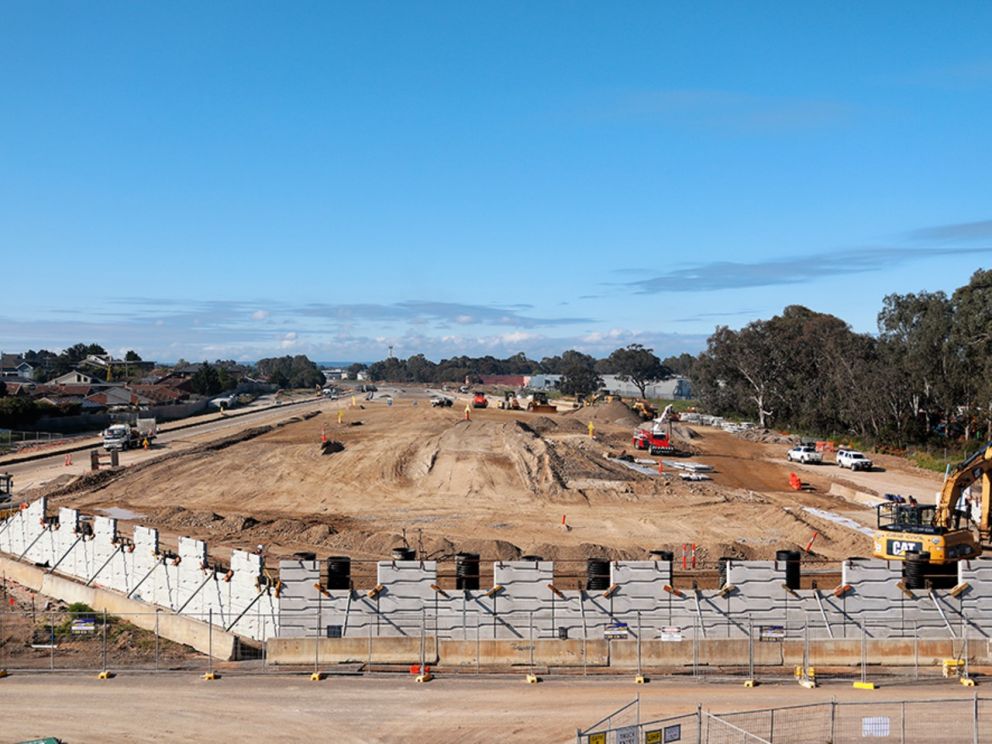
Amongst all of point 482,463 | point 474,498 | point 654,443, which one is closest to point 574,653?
point 474,498

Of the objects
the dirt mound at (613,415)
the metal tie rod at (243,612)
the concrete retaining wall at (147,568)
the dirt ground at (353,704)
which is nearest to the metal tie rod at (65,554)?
the concrete retaining wall at (147,568)

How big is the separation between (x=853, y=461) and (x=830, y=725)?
49098mm

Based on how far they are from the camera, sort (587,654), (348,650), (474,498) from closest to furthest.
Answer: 1. (587,654)
2. (348,650)
3. (474,498)

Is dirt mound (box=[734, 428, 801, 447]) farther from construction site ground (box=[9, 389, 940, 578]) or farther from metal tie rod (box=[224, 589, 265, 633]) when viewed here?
metal tie rod (box=[224, 589, 265, 633])

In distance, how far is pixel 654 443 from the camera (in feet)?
214

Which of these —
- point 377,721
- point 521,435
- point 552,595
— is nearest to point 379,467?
point 521,435

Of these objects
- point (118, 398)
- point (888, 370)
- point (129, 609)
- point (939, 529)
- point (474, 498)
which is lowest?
point (129, 609)

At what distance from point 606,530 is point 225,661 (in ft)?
67.4

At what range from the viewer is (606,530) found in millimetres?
39312

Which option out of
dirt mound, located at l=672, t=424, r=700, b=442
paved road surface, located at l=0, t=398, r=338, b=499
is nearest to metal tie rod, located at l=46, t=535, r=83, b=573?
paved road surface, located at l=0, t=398, r=338, b=499

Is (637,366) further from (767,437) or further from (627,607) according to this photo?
(627,607)

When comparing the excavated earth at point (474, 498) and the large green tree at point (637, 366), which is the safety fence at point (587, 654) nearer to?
the excavated earth at point (474, 498)

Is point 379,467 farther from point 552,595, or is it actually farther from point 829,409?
point 829,409

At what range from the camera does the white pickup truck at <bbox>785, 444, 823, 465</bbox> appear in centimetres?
6555
